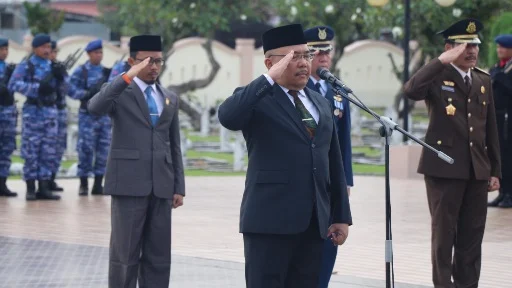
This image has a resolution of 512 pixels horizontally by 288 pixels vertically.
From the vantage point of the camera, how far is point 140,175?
28.7 ft

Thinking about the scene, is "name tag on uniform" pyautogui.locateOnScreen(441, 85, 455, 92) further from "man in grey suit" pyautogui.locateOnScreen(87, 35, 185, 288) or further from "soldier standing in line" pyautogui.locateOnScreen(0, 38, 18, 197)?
"soldier standing in line" pyautogui.locateOnScreen(0, 38, 18, 197)

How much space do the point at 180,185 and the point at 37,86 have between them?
7.49 meters

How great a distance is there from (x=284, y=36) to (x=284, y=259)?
3.96 feet

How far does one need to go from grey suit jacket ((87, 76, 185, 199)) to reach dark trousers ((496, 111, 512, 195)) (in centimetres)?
787

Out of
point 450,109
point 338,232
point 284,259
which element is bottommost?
point 284,259

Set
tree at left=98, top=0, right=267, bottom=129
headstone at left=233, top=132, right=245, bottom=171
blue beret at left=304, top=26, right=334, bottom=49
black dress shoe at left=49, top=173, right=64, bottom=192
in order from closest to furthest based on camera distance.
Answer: blue beret at left=304, top=26, right=334, bottom=49 < black dress shoe at left=49, top=173, right=64, bottom=192 < headstone at left=233, top=132, right=245, bottom=171 < tree at left=98, top=0, right=267, bottom=129

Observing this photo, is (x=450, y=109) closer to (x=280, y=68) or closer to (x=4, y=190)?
(x=280, y=68)

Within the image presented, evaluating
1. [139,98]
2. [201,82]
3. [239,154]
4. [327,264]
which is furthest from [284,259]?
[201,82]

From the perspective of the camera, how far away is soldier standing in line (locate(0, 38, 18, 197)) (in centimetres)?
1678

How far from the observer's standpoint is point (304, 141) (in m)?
6.75

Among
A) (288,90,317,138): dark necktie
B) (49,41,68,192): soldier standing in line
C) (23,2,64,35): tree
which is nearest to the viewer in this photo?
(288,90,317,138): dark necktie

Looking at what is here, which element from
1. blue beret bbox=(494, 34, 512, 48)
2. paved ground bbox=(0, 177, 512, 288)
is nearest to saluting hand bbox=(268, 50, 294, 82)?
paved ground bbox=(0, 177, 512, 288)

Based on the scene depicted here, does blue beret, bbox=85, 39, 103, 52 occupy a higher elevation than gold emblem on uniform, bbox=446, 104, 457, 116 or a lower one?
higher

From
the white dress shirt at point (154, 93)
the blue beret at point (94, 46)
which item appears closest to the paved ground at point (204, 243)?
the white dress shirt at point (154, 93)
